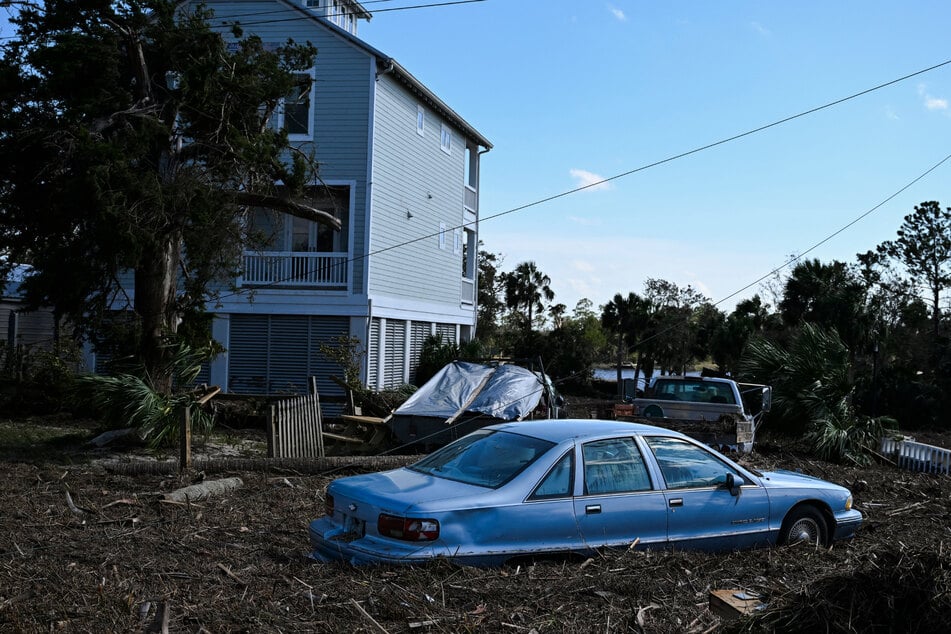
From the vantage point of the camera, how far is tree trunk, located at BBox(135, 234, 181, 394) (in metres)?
15.1

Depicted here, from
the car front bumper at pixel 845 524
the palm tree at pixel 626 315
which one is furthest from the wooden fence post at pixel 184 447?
the palm tree at pixel 626 315

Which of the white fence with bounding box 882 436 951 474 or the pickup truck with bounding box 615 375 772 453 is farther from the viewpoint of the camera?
the white fence with bounding box 882 436 951 474

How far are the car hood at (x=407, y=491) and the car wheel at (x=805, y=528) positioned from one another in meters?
2.90

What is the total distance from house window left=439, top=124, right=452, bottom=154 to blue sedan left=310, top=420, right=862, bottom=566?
20158 mm

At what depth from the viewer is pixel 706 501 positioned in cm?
735

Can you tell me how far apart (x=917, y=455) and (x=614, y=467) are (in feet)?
34.9

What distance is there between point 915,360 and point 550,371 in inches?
536

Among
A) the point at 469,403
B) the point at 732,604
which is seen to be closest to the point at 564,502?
the point at 732,604

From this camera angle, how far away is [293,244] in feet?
75.9

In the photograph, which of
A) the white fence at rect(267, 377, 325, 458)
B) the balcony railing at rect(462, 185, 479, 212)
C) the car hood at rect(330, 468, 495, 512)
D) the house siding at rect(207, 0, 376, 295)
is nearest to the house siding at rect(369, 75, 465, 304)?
the house siding at rect(207, 0, 376, 295)

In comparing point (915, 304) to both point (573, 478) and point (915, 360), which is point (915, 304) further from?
point (573, 478)

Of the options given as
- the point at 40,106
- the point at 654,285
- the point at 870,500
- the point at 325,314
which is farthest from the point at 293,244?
the point at 654,285

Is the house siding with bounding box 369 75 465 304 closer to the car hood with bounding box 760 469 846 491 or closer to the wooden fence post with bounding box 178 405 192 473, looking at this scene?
the wooden fence post with bounding box 178 405 192 473

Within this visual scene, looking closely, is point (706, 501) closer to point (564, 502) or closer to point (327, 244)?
point (564, 502)
